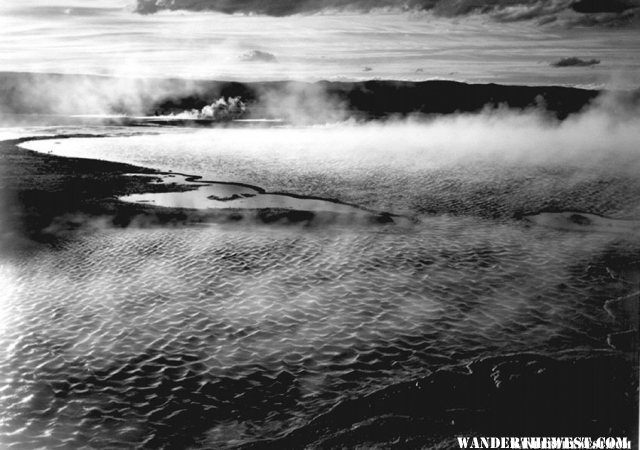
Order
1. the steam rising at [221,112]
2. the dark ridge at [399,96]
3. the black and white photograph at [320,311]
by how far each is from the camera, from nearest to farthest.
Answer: the black and white photograph at [320,311] < the dark ridge at [399,96] < the steam rising at [221,112]

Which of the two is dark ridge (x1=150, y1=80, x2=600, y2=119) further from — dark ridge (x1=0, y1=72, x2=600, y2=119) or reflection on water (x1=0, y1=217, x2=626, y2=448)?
reflection on water (x1=0, y1=217, x2=626, y2=448)

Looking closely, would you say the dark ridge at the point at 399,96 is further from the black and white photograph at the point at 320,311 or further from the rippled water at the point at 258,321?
the rippled water at the point at 258,321

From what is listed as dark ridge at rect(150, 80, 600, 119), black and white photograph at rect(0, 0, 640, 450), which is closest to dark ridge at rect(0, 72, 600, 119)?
dark ridge at rect(150, 80, 600, 119)

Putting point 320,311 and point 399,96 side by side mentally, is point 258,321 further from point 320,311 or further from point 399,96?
point 399,96

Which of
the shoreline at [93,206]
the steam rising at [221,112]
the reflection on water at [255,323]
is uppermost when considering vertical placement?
the steam rising at [221,112]

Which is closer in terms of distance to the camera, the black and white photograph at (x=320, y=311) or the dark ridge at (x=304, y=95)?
the black and white photograph at (x=320, y=311)

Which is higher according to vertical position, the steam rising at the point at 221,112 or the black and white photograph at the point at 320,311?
the steam rising at the point at 221,112

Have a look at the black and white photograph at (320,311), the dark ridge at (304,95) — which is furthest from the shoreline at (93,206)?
the dark ridge at (304,95)

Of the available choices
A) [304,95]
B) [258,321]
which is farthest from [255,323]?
[304,95]
